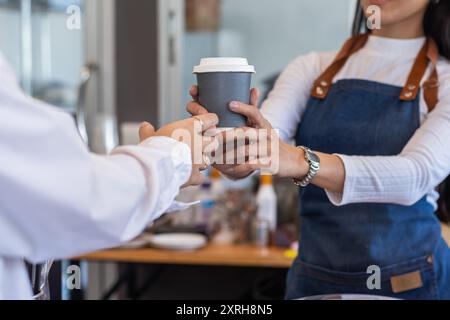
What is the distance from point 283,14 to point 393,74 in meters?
1.45

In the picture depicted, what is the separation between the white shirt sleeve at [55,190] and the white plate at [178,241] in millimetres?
1624

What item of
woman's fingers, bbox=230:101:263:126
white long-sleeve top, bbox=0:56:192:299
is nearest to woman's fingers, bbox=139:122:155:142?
woman's fingers, bbox=230:101:263:126

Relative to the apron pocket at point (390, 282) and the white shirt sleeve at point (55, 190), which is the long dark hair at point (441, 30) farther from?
the white shirt sleeve at point (55, 190)

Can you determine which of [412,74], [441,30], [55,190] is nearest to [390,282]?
[412,74]

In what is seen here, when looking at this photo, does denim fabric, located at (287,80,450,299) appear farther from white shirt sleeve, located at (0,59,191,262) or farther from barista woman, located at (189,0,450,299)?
white shirt sleeve, located at (0,59,191,262)

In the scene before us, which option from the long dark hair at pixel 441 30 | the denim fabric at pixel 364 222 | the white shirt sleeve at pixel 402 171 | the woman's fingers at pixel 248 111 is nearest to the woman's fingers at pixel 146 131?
the woman's fingers at pixel 248 111

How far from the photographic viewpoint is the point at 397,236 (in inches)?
56.9

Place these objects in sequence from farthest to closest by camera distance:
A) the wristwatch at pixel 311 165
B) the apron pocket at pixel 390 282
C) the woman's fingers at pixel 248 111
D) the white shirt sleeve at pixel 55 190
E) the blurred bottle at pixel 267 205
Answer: the blurred bottle at pixel 267 205 → the apron pocket at pixel 390 282 → the wristwatch at pixel 311 165 → the woman's fingers at pixel 248 111 → the white shirt sleeve at pixel 55 190

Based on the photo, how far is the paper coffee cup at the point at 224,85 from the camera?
104 cm

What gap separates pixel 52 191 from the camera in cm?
69

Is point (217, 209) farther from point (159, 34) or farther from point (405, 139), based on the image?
point (405, 139)

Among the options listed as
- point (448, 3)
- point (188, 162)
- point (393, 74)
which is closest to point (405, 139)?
point (393, 74)

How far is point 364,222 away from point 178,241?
1.12 m

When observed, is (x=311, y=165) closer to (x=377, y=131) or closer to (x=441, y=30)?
(x=377, y=131)
